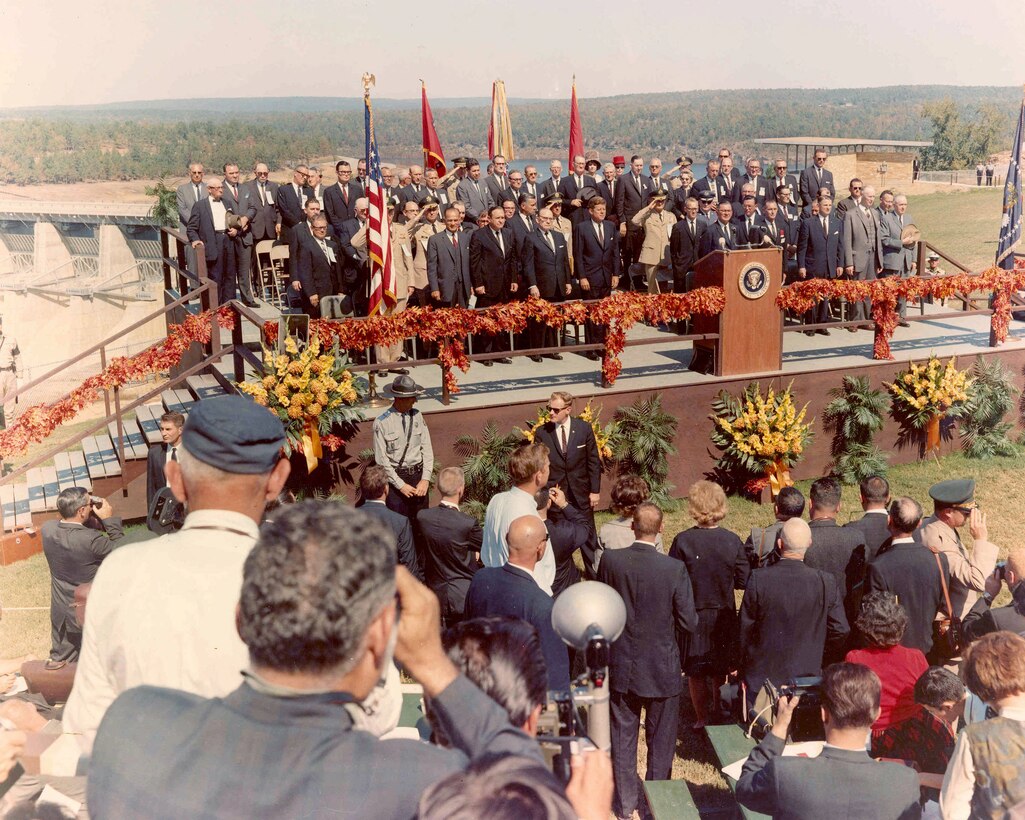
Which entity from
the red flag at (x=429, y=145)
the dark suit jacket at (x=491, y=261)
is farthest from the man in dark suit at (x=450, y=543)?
the red flag at (x=429, y=145)

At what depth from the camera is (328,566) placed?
1.68 metres

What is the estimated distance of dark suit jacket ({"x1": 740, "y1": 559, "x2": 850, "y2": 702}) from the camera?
5.28 meters

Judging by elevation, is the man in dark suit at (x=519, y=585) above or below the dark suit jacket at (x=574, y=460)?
above

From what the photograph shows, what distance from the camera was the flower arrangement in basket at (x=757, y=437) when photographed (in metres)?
10.0

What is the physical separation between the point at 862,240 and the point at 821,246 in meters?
0.56

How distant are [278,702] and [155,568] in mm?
645

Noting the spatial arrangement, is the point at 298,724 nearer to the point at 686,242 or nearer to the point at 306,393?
the point at 306,393

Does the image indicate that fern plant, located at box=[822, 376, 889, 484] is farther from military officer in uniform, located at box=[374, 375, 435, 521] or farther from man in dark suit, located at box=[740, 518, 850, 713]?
man in dark suit, located at box=[740, 518, 850, 713]

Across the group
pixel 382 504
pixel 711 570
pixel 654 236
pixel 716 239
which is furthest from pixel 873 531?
pixel 654 236

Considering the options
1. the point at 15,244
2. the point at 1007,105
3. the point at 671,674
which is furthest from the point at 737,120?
the point at 671,674

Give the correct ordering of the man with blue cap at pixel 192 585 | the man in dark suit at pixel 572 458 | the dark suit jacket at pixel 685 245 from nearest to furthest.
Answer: the man with blue cap at pixel 192 585 < the man in dark suit at pixel 572 458 < the dark suit jacket at pixel 685 245

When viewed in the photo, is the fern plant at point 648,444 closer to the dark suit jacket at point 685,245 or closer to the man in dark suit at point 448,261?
the man in dark suit at point 448,261

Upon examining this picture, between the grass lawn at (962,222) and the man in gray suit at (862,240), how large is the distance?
49.9 ft

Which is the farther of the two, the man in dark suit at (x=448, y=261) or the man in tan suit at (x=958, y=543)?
the man in dark suit at (x=448, y=261)
